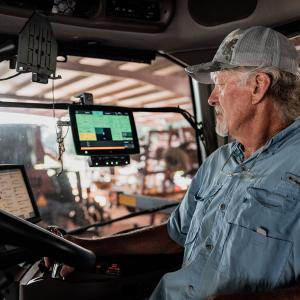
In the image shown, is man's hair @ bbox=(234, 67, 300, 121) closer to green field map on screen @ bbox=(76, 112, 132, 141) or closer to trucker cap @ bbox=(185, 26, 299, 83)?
trucker cap @ bbox=(185, 26, 299, 83)

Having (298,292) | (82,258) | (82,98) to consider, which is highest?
(82,98)

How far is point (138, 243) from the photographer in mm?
1910

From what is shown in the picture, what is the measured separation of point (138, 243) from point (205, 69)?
821mm

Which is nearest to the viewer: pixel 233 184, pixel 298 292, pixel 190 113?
pixel 298 292

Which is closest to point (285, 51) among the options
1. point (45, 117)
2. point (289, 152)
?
point (289, 152)

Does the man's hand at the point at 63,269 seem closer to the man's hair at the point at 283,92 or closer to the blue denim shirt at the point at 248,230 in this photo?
the blue denim shirt at the point at 248,230

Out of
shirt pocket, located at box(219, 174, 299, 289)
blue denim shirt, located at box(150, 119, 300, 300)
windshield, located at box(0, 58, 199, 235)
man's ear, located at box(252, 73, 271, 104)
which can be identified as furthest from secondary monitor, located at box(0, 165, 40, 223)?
man's ear, located at box(252, 73, 271, 104)

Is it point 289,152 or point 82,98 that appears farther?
point 82,98

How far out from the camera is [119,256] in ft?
6.20

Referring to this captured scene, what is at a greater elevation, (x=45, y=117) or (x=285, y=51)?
(x=285, y=51)

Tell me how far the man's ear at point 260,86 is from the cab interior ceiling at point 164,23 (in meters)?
0.67

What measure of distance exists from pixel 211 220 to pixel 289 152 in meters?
0.39

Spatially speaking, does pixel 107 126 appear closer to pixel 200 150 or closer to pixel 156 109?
pixel 156 109

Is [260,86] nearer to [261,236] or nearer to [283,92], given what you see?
[283,92]
